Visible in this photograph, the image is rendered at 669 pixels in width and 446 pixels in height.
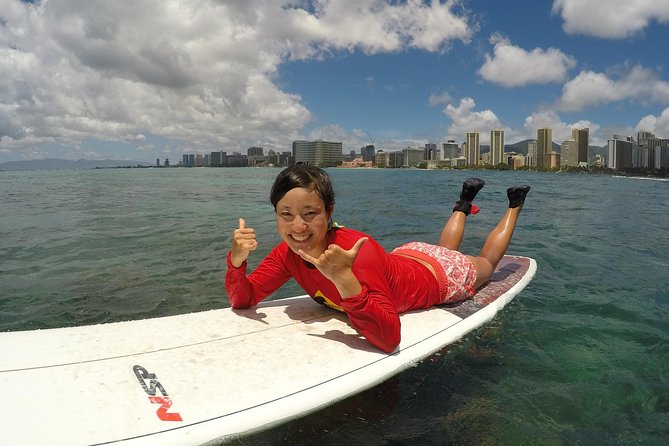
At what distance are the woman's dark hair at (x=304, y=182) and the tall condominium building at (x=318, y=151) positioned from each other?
9556 cm

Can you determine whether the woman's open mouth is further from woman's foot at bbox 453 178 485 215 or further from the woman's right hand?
woman's foot at bbox 453 178 485 215

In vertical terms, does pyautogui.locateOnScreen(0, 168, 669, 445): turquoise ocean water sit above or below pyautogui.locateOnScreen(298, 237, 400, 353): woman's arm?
below

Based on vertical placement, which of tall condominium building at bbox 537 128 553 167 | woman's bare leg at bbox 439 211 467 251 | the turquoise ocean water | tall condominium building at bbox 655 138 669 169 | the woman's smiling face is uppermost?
tall condominium building at bbox 537 128 553 167

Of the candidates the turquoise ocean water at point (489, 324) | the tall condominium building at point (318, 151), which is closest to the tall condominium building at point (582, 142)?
the tall condominium building at point (318, 151)

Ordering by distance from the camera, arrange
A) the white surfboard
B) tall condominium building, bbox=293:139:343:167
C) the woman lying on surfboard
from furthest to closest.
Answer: tall condominium building, bbox=293:139:343:167 → the woman lying on surfboard → the white surfboard

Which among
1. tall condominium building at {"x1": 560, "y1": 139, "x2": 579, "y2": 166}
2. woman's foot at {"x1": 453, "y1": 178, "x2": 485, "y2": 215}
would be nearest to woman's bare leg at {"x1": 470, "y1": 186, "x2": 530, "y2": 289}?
woman's foot at {"x1": 453, "y1": 178, "x2": 485, "y2": 215}

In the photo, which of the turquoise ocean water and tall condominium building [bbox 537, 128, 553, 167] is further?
tall condominium building [bbox 537, 128, 553, 167]

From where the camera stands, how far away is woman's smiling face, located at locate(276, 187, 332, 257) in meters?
2.72

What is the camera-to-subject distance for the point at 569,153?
172 metres

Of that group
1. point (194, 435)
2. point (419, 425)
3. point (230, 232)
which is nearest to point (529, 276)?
point (419, 425)

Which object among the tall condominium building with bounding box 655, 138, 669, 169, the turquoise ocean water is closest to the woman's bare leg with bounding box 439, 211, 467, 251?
the turquoise ocean water

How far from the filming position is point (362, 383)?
2758 millimetres

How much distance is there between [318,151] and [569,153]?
11952 cm

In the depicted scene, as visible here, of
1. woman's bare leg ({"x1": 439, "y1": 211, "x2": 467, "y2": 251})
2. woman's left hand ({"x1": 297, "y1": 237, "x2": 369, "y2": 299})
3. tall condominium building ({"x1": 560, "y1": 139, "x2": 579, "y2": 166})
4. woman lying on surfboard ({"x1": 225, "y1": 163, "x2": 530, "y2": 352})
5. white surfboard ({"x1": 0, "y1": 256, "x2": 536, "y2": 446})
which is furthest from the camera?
tall condominium building ({"x1": 560, "y1": 139, "x2": 579, "y2": 166})
